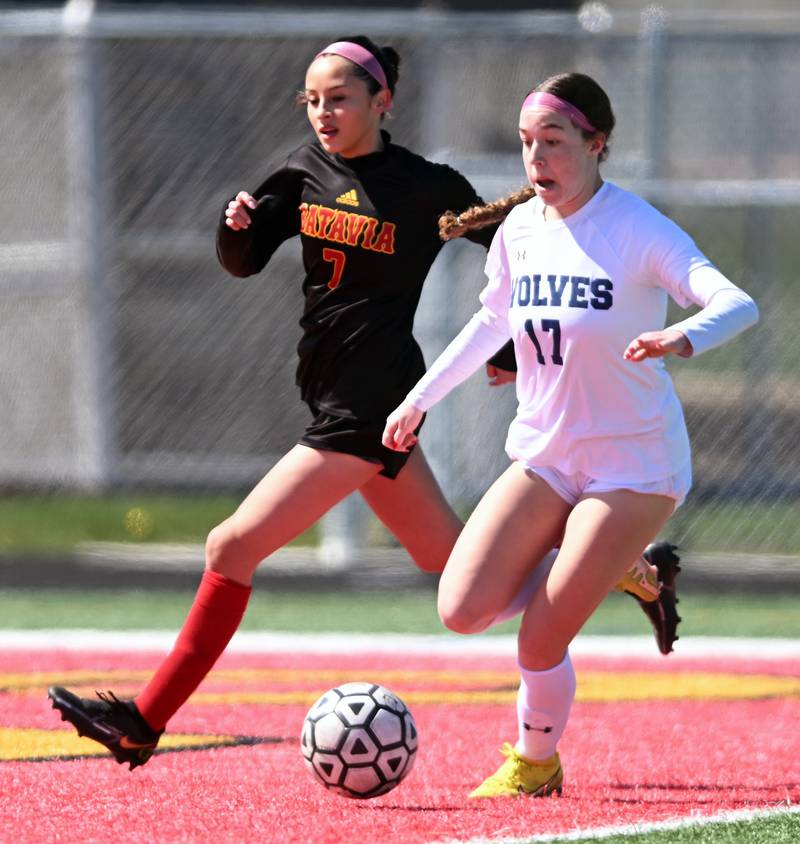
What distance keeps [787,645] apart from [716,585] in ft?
7.19

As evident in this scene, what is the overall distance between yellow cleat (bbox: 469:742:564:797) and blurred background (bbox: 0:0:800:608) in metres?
6.36

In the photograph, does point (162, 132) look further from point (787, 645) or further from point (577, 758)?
point (577, 758)

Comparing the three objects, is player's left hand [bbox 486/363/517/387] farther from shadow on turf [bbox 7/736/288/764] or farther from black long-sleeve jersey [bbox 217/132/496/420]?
shadow on turf [bbox 7/736/288/764]

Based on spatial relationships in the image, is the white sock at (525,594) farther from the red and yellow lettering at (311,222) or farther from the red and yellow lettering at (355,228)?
the red and yellow lettering at (311,222)

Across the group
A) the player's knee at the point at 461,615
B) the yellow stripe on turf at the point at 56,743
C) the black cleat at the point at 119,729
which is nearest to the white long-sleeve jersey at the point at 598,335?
the player's knee at the point at 461,615

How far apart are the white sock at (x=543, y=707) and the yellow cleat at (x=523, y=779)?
0.09 feet

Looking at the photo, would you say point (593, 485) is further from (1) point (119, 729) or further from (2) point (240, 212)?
(1) point (119, 729)

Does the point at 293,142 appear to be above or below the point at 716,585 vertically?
above

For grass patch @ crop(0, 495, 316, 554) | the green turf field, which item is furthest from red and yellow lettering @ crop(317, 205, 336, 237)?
grass patch @ crop(0, 495, 316, 554)

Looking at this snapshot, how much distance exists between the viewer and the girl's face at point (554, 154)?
5.40m

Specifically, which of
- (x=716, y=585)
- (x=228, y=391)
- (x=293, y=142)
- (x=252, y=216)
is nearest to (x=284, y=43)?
(x=293, y=142)

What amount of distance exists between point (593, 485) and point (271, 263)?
8600 mm

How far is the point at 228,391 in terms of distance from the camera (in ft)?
45.3

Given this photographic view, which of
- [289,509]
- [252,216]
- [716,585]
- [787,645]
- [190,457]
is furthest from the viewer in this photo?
[190,457]
